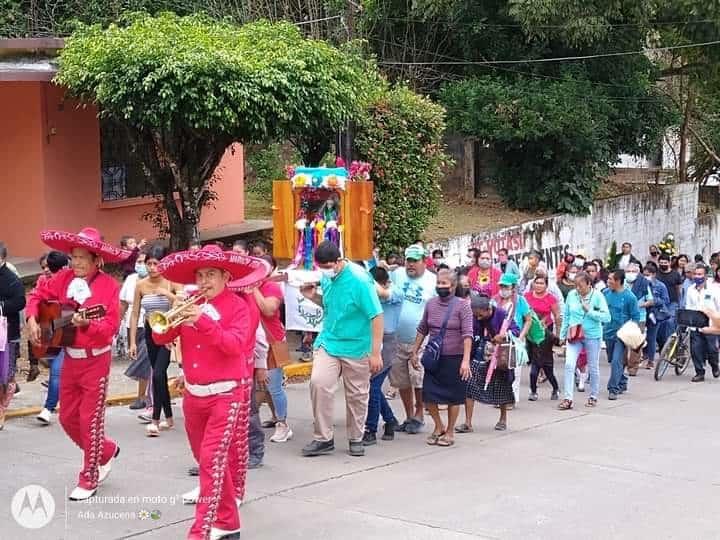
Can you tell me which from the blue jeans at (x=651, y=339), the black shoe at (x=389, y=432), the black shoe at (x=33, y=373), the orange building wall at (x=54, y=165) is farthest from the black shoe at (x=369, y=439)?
the orange building wall at (x=54, y=165)

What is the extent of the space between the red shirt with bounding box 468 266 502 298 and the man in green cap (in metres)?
3.63

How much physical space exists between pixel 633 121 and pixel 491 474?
56.8ft

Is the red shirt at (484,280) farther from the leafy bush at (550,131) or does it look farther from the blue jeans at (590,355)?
the leafy bush at (550,131)

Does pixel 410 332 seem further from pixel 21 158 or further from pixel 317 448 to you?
pixel 21 158

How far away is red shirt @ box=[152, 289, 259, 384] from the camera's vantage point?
658 cm

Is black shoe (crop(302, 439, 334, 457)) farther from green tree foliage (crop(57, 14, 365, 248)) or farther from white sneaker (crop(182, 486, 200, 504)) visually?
green tree foliage (crop(57, 14, 365, 248))

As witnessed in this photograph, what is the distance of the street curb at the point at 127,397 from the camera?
10.8 meters

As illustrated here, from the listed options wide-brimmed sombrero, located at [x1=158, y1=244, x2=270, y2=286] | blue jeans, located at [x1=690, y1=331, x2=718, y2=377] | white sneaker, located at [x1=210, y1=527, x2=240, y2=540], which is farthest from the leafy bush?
white sneaker, located at [x1=210, y1=527, x2=240, y2=540]

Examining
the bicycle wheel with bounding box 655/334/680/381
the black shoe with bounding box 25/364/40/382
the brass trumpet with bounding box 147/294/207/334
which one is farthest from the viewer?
the bicycle wheel with bounding box 655/334/680/381

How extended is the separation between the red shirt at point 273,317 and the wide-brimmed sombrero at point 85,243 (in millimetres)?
1401

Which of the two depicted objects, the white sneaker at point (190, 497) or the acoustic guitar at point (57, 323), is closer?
the acoustic guitar at point (57, 323)

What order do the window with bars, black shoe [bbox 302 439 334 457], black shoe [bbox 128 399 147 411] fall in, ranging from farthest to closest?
the window with bars, black shoe [bbox 128 399 147 411], black shoe [bbox 302 439 334 457]

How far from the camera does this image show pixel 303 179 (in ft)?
47.7

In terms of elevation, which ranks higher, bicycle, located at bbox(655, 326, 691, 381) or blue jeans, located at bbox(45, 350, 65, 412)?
blue jeans, located at bbox(45, 350, 65, 412)
